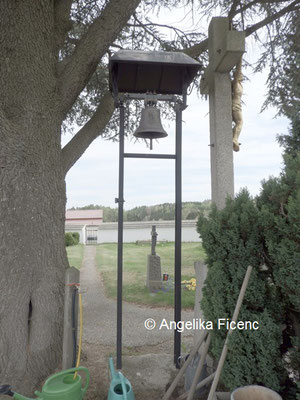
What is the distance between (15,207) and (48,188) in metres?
0.35

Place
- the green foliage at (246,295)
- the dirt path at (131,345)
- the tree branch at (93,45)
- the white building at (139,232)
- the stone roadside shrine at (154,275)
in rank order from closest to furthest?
the green foliage at (246,295), the dirt path at (131,345), the tree branch at (93,45), the stone roadside shrine at (154,275), the white building at (139,232)

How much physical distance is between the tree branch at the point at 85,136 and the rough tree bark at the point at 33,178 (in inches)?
13.3

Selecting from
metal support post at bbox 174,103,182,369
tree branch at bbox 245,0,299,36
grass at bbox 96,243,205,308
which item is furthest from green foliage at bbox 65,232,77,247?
tree branch at bbox 245,0,299,36

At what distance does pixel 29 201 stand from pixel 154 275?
15.6 feet

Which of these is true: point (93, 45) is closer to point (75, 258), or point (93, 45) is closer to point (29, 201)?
point (29, 201)

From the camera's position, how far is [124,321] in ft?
15.8

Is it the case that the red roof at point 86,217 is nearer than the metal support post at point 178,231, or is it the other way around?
the metal support post at point 178,231

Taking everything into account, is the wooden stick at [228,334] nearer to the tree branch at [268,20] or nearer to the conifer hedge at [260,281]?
the conifer hedge at [260,281]

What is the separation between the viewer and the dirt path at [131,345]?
2605mm

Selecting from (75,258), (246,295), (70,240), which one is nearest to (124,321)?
(246,295)

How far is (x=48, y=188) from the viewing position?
2777 millimetres

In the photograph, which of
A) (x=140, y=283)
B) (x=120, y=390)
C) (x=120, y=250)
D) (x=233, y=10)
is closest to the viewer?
(x=120, y=390)

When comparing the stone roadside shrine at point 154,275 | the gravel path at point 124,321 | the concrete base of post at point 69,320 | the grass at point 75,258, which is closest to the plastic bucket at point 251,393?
the concrete base of post at point 69,320

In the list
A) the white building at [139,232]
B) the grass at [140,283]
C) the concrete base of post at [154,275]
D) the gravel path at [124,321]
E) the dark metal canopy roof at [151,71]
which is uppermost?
the dark metal canopy roof at [151,71]
